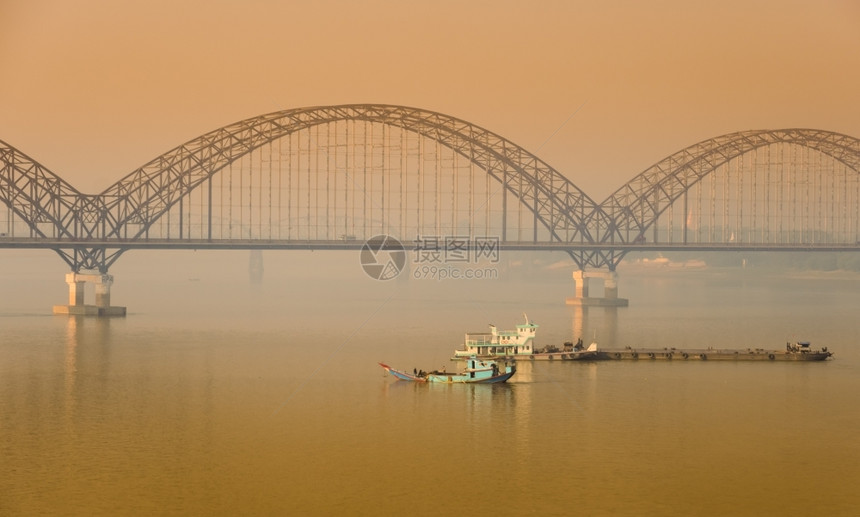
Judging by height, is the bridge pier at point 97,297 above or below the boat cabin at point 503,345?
above

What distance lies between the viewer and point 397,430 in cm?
4425

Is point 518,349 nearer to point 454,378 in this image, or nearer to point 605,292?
point 454,378

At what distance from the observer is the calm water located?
114 feet

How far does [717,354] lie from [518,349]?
12.1 meters

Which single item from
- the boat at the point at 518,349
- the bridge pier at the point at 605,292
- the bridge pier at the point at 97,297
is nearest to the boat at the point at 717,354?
the boat at the point at 518,349

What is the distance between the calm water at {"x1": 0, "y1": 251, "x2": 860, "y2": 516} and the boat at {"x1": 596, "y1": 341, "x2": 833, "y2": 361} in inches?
69.8

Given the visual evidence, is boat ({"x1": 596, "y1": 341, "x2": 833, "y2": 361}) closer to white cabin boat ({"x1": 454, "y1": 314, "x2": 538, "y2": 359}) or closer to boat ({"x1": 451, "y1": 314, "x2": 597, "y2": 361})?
boat ({"x1": 451, "y1": 314, "x2": 597, "y2": 361})

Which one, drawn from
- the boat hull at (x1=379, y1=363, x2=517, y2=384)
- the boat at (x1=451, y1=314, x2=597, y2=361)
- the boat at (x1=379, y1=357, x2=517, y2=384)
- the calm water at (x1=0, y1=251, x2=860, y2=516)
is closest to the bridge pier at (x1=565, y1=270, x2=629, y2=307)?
the calm water at (x1=0, y1=251, x2=860, y2=516)

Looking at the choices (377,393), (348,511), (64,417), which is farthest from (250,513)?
(377,393)

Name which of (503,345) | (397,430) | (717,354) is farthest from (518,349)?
(397,430)

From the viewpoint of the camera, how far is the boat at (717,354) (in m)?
68.0

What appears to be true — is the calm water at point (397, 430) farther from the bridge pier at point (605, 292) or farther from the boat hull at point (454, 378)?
the bridge pier at point (605, 292)

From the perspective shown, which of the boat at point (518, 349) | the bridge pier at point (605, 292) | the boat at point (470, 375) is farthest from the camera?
the bridge pier at point (605, 292)

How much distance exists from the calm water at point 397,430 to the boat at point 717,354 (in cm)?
177
